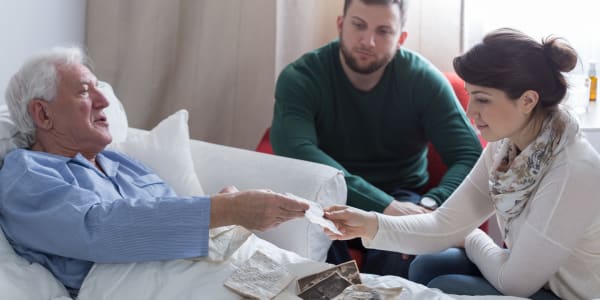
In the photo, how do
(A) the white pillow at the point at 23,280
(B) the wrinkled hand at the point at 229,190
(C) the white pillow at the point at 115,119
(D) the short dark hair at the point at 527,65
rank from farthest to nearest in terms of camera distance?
(C) the white pillow at the point at 115,119 < (B) the wrinkled hand at the point at 229,190 < (D) the short dark hair at the point at 527,65 < (A) the white pillow at the point at 23,280

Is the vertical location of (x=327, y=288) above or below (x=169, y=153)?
below

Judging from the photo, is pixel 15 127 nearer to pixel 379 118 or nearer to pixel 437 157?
pixel 379 118

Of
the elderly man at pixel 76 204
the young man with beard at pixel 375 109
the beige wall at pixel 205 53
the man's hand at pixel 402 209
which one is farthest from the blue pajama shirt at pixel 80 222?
the beige wall at pixel 205 53

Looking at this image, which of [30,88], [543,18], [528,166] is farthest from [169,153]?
[543,18]

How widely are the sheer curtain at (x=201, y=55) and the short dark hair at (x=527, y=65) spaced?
1566 millimetres

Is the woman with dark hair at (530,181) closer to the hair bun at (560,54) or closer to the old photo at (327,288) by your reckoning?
the hair bun at (560,54)

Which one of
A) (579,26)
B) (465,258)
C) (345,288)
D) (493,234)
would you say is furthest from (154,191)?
(579,26)

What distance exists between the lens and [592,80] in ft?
9.77

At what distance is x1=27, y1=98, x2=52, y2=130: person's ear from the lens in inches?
73.6

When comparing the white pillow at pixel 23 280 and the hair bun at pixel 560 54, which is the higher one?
the hair bun at pixel 560 54

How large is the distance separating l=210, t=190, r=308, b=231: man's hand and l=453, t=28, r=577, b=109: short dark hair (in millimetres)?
569

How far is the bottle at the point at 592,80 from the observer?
294 centimetres

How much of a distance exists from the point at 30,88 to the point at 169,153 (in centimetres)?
44

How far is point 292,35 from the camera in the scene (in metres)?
3.30
